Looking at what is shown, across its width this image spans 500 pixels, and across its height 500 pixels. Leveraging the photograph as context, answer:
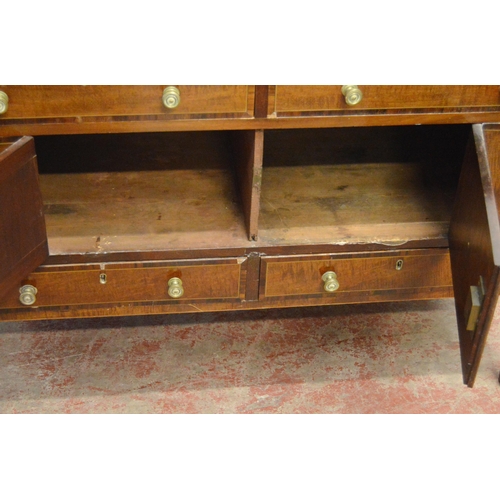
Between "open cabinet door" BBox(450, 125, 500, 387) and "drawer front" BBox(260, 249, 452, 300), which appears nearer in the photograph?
"open cabinet door" BBox(450, 125, 500, 387)

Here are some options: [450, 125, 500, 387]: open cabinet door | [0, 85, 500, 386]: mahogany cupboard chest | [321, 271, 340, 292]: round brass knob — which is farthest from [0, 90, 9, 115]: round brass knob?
[450, 125, 500, 387]: open cabinet door

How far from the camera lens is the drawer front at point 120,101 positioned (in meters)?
1.16

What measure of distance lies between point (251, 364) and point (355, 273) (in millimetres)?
394

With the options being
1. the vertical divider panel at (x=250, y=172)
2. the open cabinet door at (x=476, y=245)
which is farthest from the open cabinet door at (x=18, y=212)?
the open cabinet door at (x=476, y=245)

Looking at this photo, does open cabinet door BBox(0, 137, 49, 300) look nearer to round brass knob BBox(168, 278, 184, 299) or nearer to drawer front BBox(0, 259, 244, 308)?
drawer front BBox(0, 259, 244, 308)

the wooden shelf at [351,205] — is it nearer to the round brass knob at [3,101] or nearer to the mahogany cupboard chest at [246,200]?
the mahogany cupboard chest at [246,200]

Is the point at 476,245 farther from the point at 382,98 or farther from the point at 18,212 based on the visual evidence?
the point at 18,212

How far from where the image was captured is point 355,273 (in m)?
1.47

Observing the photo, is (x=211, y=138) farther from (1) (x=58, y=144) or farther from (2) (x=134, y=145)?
(1) (x=58, y=144)

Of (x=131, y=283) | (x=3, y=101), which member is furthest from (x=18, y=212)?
(x=131, y=283)

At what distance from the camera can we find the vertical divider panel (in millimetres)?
1276

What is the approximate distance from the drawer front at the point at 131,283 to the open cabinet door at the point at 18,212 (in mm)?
117

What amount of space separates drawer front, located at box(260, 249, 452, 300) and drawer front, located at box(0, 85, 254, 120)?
361mm

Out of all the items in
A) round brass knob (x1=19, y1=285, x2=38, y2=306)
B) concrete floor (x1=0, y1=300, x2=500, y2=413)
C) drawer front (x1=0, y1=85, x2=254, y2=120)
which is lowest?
concrete floor (x1=0, y1=300, x2=500, y2=413)
